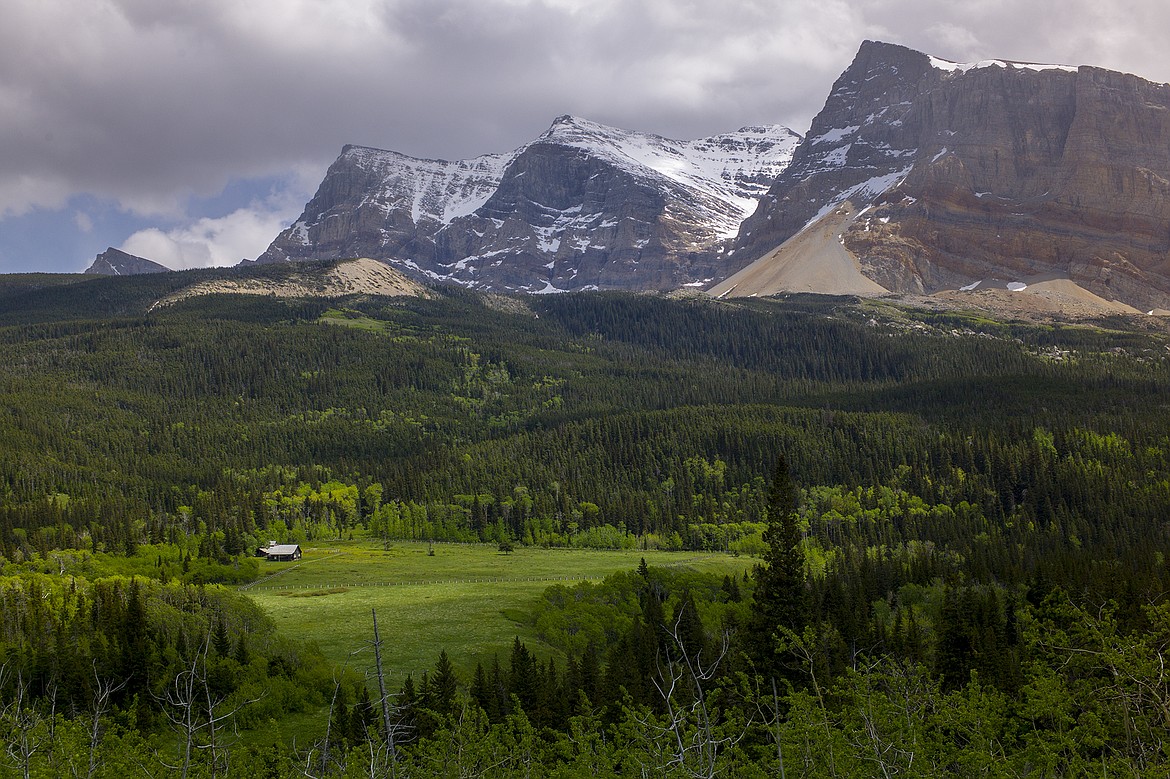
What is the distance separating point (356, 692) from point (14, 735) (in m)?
25.1

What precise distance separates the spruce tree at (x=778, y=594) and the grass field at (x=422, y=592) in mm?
25892

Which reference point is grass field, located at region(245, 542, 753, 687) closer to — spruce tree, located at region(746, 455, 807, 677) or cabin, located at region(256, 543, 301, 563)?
cabin, located at region(256, 543, 301, 563)

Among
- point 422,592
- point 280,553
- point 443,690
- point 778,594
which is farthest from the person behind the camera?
point 280,553

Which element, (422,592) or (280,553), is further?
(280,553)

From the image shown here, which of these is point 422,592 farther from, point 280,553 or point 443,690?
point 443,690

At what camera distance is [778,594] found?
227ft

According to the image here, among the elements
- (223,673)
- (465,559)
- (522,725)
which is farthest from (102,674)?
(465,559)

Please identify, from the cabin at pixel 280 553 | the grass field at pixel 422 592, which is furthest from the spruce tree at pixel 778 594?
the cabin at pixel 280 553

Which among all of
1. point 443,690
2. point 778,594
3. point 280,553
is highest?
point 778,594

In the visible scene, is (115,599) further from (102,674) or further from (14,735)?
(14,735)

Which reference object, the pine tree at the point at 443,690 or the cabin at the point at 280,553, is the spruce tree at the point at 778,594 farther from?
the cabin at the point at 280,553

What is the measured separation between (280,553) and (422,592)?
44.9 m

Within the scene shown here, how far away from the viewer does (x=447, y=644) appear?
94.2 m

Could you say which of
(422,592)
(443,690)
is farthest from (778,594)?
(422,592)
